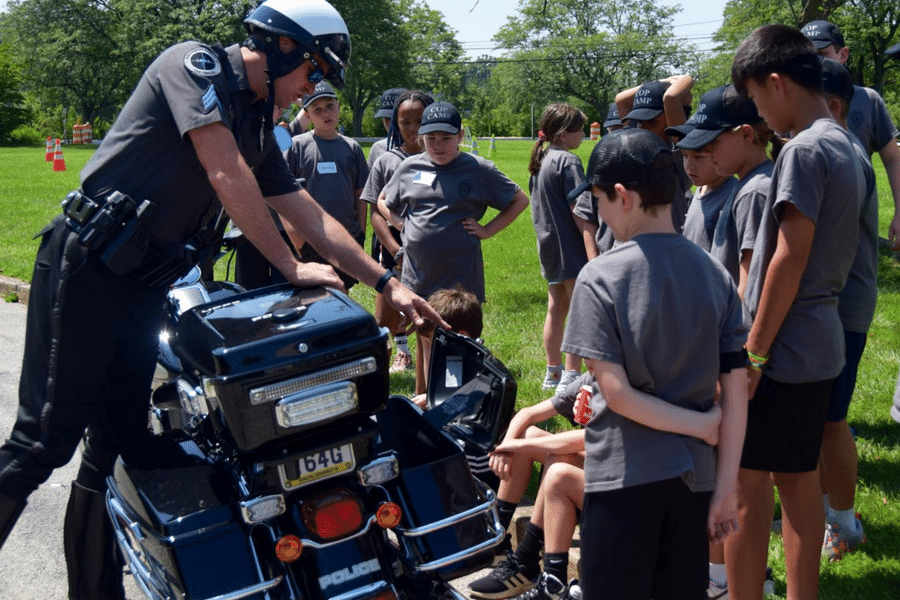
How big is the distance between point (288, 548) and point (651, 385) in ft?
3.74

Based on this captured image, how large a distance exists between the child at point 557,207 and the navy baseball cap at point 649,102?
0.77 metres

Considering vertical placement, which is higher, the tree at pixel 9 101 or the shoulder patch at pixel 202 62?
the shoulder patch at pixel 202 62

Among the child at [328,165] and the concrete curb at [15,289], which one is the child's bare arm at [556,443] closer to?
the child at [328,165]

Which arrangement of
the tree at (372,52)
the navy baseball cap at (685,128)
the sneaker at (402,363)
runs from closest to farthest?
1. the navy baseball cap at (685,128)
2. the sneaker at (402,363)
3. the tree at (372,52)

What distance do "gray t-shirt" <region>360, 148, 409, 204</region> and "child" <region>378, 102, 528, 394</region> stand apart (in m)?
0.64

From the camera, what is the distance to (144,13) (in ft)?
196

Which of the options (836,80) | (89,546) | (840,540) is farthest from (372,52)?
(89,546)

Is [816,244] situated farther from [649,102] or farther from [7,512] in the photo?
[7,512]

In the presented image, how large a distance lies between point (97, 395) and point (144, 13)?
207ft

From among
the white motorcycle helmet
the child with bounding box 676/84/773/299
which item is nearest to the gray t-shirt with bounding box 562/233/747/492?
the child with bounding box 676/84/773/299

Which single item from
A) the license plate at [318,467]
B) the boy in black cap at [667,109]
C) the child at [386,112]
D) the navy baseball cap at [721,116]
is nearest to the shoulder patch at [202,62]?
the license plate at [318,467]

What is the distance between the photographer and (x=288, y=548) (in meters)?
2.55

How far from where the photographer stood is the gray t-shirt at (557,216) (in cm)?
599

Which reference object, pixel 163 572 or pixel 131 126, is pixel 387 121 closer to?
pixel 131 126
